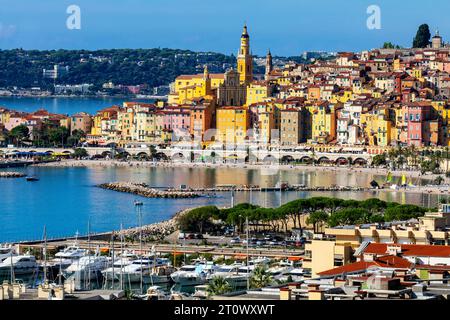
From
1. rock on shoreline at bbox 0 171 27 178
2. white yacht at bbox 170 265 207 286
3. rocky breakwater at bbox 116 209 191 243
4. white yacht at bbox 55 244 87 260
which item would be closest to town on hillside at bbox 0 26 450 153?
rock on shoreline at bbox 0 171 27 178

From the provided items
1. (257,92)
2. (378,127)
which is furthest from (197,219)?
(257,92)

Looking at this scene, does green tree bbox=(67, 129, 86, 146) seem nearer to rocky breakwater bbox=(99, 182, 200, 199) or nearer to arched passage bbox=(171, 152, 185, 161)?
arched passage bbox=(171, 152, 185, 161)

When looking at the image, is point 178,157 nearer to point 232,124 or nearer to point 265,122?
point 232,124

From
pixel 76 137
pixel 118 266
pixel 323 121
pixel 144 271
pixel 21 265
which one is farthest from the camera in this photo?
pixel 76 137

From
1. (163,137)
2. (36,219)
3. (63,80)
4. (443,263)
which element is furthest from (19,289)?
(63,80)

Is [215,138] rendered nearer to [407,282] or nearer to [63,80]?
[407,282]

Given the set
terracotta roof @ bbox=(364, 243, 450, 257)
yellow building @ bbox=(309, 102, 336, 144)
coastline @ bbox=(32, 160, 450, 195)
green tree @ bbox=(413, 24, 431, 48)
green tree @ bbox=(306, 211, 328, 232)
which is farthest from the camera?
green tree @ bbox=(413, 24, 431, 48)
